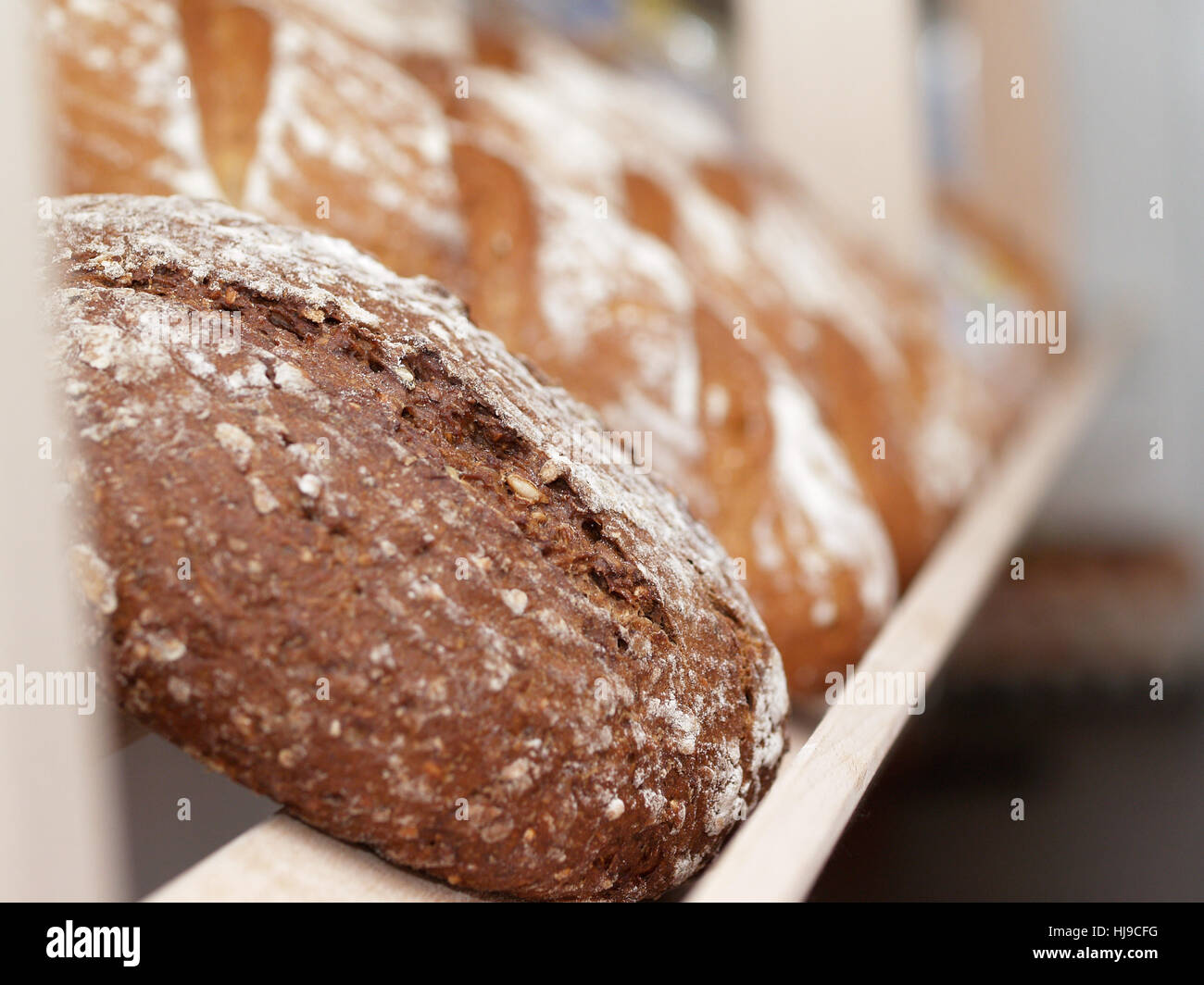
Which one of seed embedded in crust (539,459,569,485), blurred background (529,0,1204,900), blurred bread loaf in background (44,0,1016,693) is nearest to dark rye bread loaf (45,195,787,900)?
seed embedded in crust (539,459,569,485)

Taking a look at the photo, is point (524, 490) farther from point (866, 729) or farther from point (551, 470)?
point (866, 729)

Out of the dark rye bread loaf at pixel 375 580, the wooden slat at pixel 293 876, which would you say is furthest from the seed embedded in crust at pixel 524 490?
the wooden slat at pixel 293 876

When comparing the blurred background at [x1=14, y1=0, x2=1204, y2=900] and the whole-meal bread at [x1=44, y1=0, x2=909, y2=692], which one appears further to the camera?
the whole-meal bread at [x1=44, y1=0, x2=909, y2=692]

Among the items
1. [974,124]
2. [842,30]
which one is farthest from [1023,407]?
[974,124]

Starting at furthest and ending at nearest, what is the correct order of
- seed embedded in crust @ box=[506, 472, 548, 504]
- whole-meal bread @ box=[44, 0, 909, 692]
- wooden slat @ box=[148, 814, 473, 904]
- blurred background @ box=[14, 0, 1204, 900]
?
whole-meal bread @ box=[44, 0, 909, 692], blurred background @ box=[14, 0, 1204, 900], seed embedded in crust @ box=[506, 472, 548, 504], wooden slat @ box=[148, 814, 473, 904]

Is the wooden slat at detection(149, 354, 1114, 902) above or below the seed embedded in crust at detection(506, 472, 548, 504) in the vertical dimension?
below

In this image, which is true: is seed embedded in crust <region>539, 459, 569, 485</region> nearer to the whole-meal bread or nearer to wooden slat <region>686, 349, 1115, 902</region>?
wooden slat <region>686, 349, 1115, 902</region>
